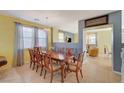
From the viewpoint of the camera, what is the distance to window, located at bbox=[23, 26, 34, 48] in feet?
15.9

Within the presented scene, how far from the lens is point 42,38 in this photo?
575 cm

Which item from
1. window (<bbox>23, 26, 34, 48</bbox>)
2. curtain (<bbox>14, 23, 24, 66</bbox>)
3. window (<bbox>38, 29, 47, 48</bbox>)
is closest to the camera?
curtain (<bbox>14, 23, 24, 66</bbox>)

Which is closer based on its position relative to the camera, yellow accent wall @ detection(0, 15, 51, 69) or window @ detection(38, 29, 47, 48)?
yellow accent wall @ detection(0, 15, 51, 69)

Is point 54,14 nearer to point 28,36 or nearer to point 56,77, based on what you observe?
point 28,36

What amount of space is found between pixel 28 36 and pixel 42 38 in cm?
92

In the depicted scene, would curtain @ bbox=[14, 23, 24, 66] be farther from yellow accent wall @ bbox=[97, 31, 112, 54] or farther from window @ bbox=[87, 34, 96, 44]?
yellow accent wall @ bbox=[97, 31, 112, 54]

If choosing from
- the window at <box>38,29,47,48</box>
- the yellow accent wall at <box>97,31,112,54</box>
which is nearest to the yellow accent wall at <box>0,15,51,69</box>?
the window at <box>38,29,47,48</box>

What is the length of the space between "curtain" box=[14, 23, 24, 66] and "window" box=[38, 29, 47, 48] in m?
1.18

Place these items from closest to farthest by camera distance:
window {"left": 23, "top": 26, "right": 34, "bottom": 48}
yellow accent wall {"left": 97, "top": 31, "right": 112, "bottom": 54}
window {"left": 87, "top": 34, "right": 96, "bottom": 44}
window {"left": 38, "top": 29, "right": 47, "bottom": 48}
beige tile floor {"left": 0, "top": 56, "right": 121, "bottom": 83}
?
beige tile floor {"left": 0, "top": 56, "right": 121, "bottom": 83}
window {"left": 23, "top": 26, "right": 34, "bottom": 48}
window {"left": 38, "top": 29, "right": 47, "bottom": 48}
yellow accent wall {"left": 97, "top": 31, "right": 112, "bottom": 54}
window {"left": 87, "top": 34, "right": 96, "bottom": 44}

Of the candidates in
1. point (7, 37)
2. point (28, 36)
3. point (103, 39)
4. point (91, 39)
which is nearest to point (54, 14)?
point (28, 36)

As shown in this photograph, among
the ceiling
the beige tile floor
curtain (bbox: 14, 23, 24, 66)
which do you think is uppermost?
the ceiling

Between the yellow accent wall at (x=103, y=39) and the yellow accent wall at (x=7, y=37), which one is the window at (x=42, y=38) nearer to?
the yellow accent wall at (x=7, y=37)

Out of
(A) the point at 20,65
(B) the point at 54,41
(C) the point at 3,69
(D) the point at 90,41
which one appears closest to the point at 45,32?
(B) the point at 54,41
